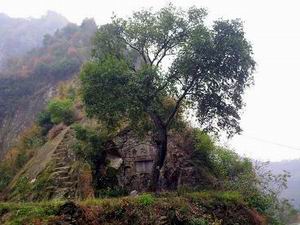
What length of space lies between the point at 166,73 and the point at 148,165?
4.63 metres

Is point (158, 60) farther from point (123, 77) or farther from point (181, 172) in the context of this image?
point (181, 172)

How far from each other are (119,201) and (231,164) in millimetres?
10334

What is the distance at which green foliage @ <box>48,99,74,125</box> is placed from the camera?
2195cm

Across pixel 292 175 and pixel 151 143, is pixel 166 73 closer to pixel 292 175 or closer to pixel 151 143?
pixel 151 143

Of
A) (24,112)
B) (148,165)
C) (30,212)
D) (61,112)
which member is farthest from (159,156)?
(24,112)

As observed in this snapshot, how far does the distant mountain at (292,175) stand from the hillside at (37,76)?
178 ft

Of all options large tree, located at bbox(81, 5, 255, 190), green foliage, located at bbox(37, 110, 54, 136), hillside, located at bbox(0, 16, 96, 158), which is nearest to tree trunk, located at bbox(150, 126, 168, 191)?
large tree, located at bbox(81, 5, 255, 190)

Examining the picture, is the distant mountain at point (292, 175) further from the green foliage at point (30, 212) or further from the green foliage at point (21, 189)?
the green foliage at point (30, 212)

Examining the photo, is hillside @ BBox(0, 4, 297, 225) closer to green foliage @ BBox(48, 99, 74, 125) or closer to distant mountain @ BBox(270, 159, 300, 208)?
green foliage @ BBox(48, 99, 74, 125)

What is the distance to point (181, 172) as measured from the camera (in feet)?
61.7

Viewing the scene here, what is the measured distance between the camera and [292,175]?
102 m

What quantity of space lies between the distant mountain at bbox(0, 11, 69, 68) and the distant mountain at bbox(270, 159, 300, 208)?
55.4 metres

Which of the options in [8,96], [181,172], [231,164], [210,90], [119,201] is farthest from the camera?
[8,96]

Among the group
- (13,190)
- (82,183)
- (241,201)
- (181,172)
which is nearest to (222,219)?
(241,201)
